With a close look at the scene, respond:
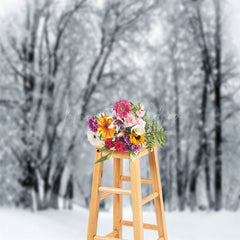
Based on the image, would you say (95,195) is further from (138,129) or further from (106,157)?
(138,129)

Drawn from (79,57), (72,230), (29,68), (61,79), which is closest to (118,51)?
(79,57)

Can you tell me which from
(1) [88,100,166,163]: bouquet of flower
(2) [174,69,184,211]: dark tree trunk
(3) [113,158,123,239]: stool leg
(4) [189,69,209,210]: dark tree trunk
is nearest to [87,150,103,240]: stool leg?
(1) [88,100,166,163]: bouquet of flower

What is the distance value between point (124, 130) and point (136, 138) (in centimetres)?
9

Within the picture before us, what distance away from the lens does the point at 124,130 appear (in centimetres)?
206

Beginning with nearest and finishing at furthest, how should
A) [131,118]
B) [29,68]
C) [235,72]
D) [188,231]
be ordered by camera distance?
1. [131,118]
2. [188,231]
3. [235,72]
4. [29,68]

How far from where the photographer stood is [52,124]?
3.72m

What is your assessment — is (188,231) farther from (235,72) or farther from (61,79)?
(61,79)

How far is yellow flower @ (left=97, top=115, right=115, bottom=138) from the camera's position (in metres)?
2.05

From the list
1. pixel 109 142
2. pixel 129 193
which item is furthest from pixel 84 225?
pixel 109 142

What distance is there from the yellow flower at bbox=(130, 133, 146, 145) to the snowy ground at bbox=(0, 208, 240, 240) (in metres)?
1.30

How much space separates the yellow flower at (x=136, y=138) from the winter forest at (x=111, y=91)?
1.47 meters

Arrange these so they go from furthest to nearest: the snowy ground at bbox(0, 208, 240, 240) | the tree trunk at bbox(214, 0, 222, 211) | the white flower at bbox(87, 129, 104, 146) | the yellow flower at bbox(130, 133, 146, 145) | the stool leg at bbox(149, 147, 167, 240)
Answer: the tree trunk at bbox(214, 0, 222, 211) < the snowy ground at bbox(0, 208, 240, 240) < the stool leg at bbox(149, 147, 167, 240) < the white flower at bbox(87, 129, 104, 146) < the yellow flower at bbox(130, 133, 146, 145)

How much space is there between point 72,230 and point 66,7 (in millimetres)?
2100

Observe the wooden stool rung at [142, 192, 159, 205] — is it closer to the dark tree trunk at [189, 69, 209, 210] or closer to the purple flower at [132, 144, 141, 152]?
the purple flower at [132, 144, 141, 152]
